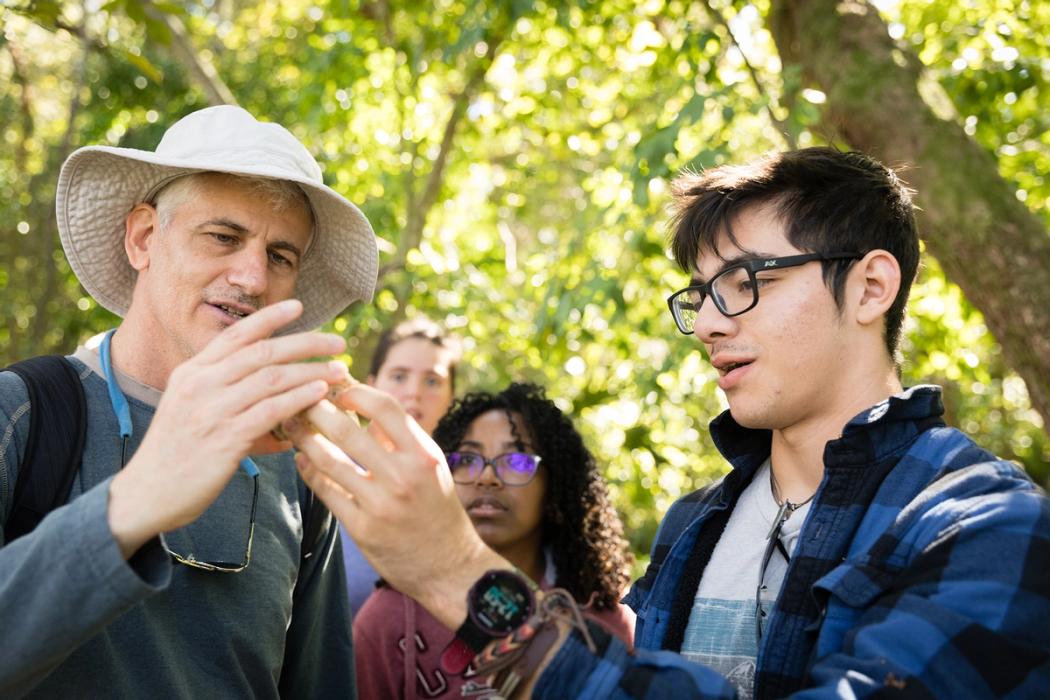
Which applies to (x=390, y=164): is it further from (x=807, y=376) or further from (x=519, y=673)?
(x=519, y=673)

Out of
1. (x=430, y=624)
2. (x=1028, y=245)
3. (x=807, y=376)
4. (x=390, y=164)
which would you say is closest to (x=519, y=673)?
(x=807, y=376)

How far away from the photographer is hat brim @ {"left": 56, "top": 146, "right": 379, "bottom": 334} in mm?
2387

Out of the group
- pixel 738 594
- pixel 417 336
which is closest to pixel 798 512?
pixel 738 594

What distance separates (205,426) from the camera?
158 cm

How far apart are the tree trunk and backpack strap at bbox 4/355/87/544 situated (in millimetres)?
3325

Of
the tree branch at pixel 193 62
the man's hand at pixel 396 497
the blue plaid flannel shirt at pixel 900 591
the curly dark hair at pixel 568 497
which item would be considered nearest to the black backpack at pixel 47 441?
the man's hand at pixel 396 497

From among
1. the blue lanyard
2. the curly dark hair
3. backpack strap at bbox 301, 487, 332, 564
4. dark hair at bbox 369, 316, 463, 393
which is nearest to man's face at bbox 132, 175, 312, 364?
the blue lanyard

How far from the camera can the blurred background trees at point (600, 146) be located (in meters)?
4.21

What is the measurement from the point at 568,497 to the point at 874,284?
1872 millimetres

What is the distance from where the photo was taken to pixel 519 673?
5.26ft

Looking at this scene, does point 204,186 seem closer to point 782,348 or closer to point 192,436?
point 192,436

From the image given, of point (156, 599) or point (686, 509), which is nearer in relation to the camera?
point (156, 599)

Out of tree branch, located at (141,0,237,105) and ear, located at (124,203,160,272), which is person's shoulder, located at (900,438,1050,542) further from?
tree branch, located at (141,0,237,105)

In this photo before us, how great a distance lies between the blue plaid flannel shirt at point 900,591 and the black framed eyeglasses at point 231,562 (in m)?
0.93
